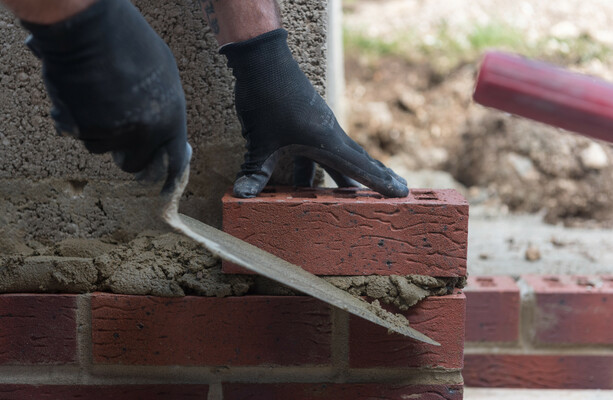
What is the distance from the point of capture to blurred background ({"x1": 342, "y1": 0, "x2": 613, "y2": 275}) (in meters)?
3.23

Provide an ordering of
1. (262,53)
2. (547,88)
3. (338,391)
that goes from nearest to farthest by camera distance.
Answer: (547,88), (262,53), (338,391)

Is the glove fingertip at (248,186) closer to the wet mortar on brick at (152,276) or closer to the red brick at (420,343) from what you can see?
the wet mortar on brick at (152,276)

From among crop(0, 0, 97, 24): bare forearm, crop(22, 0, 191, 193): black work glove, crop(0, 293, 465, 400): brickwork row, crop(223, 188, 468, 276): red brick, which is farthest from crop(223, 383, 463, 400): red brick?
crop(0, 0, 97, 24): bare forearm

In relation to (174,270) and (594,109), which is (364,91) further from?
(594,109)

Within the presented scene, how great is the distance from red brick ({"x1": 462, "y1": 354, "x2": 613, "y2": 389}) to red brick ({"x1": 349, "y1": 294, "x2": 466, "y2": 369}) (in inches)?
33.0

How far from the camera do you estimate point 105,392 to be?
1.45 meters

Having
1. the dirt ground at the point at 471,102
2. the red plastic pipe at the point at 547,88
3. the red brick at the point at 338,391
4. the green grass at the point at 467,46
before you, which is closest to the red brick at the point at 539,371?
the red brick at the point at 338,391

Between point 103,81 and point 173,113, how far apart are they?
0.12 metres

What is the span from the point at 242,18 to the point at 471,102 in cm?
486

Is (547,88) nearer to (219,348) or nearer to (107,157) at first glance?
(219,348)

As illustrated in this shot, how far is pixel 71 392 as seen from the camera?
145cm

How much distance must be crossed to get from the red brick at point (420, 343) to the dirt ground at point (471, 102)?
2761 mm

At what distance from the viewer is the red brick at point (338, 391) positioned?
4.67ft

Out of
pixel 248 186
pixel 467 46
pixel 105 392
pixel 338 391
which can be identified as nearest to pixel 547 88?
pixel 248 186
